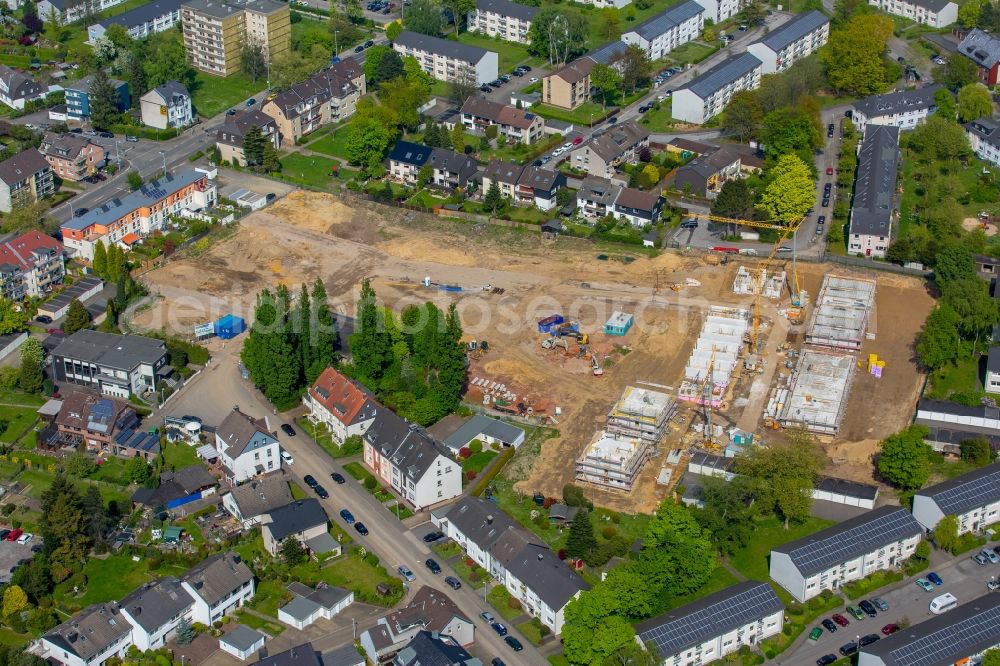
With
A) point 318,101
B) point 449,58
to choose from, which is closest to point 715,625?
point 318,101

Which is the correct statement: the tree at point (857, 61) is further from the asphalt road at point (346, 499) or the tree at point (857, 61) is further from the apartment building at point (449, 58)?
the asphalt road at point (346, 499)

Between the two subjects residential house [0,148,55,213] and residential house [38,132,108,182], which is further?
residential house [38,132,108,182]

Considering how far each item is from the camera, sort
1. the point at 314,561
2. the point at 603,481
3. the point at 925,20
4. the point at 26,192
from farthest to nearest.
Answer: the point at 925,20 → the point at 26,192 → the point at 603,481 → the point at 314,561

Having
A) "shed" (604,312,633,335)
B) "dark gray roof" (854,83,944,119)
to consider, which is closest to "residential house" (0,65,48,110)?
"shed" (604,312,633,335)

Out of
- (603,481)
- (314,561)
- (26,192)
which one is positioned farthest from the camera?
(26,192)

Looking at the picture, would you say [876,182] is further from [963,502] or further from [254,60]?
[254,60]

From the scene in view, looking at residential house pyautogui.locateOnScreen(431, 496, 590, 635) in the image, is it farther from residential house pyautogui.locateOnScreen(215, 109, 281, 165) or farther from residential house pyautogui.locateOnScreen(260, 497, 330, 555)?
residential house pyautogui.locateOnScreen(215, 109, 281, 165)

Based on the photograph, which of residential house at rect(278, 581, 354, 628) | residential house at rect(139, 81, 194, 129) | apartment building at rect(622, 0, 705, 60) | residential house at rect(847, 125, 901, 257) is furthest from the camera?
apartment building at rect(622, 0, 705, 60)

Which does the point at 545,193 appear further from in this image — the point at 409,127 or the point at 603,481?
the point at 603,481

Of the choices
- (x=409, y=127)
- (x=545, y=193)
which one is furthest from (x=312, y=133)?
(x=545, y=193)
